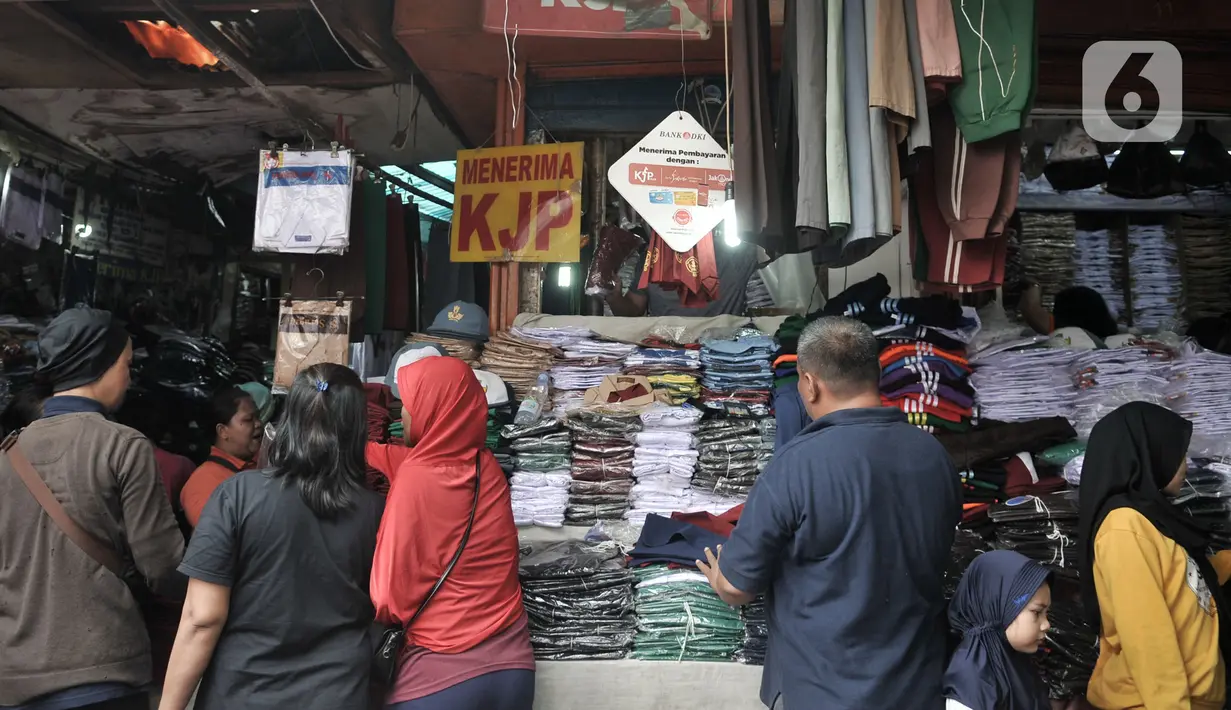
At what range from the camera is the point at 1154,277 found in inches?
244

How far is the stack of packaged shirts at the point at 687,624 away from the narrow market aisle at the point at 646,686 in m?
0.05

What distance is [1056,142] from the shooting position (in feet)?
15.8

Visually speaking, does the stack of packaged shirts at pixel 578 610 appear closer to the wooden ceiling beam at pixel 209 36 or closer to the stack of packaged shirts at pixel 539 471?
the stack of packaged shirts at pixel 539 471

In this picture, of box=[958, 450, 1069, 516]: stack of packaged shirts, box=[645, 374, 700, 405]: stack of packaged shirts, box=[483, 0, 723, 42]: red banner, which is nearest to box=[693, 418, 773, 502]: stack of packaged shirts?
box=[645, 374, 700, 405]: stack of packaged shirts

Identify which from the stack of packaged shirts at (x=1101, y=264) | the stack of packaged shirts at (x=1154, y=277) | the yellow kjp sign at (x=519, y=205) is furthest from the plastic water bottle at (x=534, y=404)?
the stack of packaged shirts at (x=1154, y=277)

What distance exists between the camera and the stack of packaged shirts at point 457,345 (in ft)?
13.7

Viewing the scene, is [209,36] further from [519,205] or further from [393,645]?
[393,645]

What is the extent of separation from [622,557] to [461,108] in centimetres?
337

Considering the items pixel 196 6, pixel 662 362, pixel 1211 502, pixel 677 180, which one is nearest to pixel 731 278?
pixel 662 362

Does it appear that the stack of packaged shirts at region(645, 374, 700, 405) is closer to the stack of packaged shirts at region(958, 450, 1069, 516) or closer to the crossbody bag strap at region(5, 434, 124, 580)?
the stack of packaged shirts at region(958, 450, 1069, 516)

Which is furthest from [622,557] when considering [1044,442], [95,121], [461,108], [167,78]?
[95,121]

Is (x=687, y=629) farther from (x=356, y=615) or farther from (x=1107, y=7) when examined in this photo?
(x=1107, y=7)

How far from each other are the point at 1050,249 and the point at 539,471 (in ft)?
15.6

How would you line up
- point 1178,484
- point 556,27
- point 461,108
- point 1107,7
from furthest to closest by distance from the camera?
point 461,108, point 1107,7, point 556,27, point 1178,484
